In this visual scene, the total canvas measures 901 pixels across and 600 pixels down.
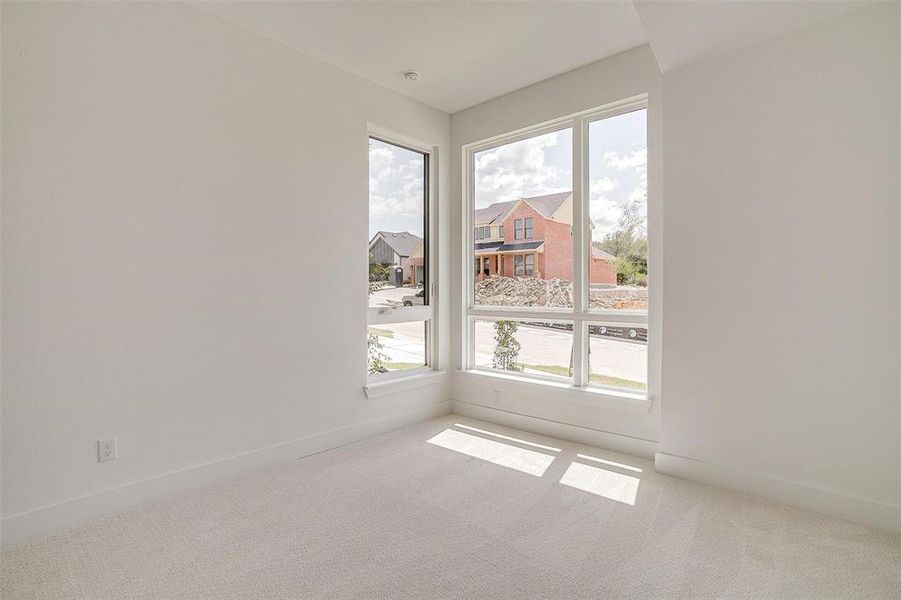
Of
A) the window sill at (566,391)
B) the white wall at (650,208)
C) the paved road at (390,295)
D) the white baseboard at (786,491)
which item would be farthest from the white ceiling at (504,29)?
the white baseboard at (786,491)

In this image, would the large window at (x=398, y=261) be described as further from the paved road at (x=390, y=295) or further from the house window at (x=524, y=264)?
the house window at (x=524, y=264)

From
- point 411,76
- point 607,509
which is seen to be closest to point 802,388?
point 607,509

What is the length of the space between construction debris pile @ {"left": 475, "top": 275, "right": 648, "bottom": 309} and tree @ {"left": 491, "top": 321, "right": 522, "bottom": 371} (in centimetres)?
20

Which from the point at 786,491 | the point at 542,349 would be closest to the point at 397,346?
the point at 542,349

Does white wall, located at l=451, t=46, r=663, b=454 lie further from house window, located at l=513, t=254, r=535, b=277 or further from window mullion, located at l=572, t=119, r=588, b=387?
house window, located at l=513, t=254, r=535, b=277

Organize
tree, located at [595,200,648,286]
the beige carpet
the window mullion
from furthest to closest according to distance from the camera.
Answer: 1. the window mullion
2. tree, located at [595,200,648,286]
3. the beige carpet

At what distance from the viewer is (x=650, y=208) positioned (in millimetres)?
3086

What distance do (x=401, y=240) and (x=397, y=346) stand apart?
3.03ft

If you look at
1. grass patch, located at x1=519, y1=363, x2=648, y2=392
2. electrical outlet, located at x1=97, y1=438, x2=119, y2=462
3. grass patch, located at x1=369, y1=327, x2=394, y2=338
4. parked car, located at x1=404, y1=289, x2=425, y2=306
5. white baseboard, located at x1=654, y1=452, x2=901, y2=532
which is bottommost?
white baseboard, located at x1=654, y1=452, x2=901, y2=532

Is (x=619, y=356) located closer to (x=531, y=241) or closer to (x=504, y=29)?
(x=531, y=241)

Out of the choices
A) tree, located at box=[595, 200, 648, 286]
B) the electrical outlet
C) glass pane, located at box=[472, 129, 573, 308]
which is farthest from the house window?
the electrical outlet

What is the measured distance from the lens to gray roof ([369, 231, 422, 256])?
3.84 meters

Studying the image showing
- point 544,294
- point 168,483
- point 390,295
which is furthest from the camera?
point 390,295

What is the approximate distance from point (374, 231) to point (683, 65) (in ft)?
7.92
